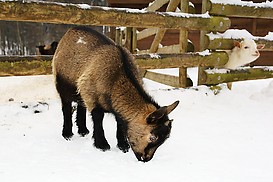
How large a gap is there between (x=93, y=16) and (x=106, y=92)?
1808mm

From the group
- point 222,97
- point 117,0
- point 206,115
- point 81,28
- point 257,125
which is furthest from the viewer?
point 117,0

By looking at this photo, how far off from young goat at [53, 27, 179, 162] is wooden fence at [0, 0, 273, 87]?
0.75 m

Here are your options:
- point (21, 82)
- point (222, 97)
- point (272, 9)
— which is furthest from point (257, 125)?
point (21, 82)

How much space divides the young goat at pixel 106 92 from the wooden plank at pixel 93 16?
72 centimetres

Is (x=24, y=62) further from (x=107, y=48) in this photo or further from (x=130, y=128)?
(x=130, y=128)

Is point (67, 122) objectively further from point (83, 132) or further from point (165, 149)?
point (165, 149)

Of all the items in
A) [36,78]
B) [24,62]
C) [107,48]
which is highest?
[107,48]

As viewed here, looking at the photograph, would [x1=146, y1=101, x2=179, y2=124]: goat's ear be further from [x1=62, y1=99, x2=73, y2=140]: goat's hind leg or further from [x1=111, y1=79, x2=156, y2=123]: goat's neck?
[x1=62, y1=99, x2=73, y2=140]: goat's hind leg

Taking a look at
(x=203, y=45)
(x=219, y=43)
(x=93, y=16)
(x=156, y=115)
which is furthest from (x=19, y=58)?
(x=219, y=43)

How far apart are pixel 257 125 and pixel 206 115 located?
73 cm

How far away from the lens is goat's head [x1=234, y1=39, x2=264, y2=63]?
19.6ft

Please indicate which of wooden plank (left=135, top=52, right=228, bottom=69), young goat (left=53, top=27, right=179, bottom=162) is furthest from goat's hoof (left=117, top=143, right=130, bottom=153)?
wooden plank (left=135, top=52, right=228, bottom=69)

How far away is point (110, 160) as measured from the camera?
10.3 feet

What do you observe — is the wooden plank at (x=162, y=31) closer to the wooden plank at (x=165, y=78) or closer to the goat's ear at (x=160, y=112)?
the wooden plank at (x=165, y=78)
